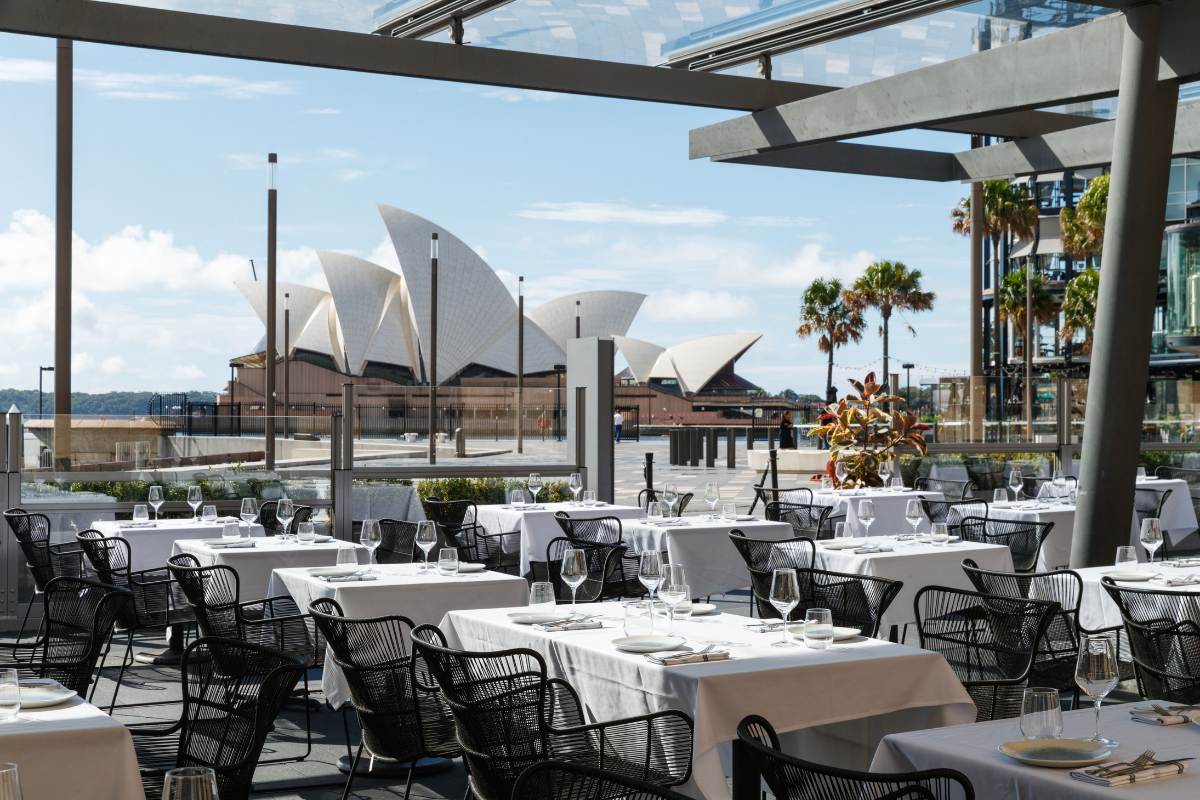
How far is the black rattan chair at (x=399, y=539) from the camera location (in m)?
7.72

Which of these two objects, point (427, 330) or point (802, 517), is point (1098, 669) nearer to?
point (802, 517)

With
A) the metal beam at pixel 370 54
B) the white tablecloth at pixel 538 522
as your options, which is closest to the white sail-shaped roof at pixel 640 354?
the metal beam at pixel 370 54

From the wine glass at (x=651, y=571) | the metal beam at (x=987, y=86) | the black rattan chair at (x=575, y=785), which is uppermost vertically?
the metal beam at (x=987, y=86)

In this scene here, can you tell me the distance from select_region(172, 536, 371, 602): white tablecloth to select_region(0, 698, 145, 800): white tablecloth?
350cm

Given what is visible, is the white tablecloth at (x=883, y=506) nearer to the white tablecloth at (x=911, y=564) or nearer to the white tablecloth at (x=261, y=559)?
the white tablecloth at (x=911, y=564)

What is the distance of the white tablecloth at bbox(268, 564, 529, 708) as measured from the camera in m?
5.38

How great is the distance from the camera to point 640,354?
Result: 6494 centimetres

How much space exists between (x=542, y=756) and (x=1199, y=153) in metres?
8.37

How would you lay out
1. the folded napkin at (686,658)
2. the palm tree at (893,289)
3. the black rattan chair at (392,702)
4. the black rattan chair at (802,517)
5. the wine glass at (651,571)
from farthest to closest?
the palm tree at (893,289) < the black rattan chair at (802,517) < the wine glass at (651,571) < the black rattan chair at (392,702) < the folded napkin at (686,658)

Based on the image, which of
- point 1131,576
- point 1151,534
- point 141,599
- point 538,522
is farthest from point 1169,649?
point 538,522

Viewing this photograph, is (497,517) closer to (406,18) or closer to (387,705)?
(406,18)

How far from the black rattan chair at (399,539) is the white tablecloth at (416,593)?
6.24ft

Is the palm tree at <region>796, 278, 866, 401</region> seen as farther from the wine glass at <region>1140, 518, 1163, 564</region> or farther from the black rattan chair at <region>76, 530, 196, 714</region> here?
the black rattan chair at <region>76, 530, 196, 714</region>

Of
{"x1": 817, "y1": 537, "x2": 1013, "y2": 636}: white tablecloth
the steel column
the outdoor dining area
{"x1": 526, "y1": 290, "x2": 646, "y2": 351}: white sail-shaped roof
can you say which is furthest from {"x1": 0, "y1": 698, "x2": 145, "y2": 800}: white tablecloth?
{"x1": 526, "y1": 290, "x2": 646, "y2": 351}: white sail-shaped roof
